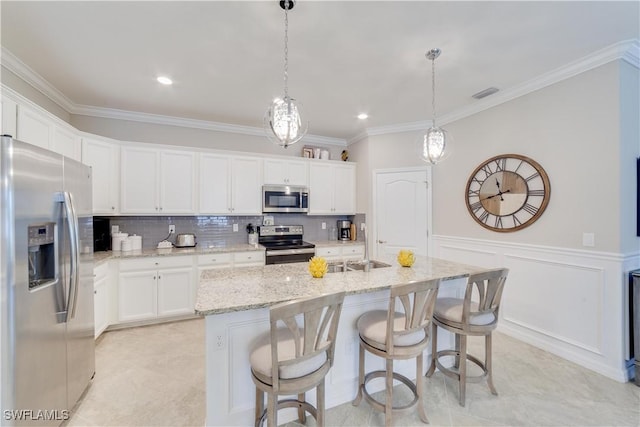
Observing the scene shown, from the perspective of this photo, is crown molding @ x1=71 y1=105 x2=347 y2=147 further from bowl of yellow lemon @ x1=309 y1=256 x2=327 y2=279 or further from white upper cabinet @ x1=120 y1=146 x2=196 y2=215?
bowl of yellow lemon @ x1=309 y1=256 x2=327 y2=279

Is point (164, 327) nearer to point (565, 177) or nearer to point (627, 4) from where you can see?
point (565, 177)

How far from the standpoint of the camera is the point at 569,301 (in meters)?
2.66

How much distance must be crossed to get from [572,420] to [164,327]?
4053mm

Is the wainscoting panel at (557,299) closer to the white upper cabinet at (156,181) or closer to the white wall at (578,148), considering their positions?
the white wall at (578,148)

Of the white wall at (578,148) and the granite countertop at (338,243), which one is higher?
the white wall at (578,148)

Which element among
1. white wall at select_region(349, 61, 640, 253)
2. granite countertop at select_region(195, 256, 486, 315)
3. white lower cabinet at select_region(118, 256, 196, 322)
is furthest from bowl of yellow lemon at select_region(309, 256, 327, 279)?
white wall at select_region(349, 61, 640, 253)

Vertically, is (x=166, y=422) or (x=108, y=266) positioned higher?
(x=108, y=266)

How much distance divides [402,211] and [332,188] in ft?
4.16

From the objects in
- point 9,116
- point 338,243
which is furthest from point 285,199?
point 9,116

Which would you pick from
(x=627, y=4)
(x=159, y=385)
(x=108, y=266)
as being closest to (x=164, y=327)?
(x=108, y=266)

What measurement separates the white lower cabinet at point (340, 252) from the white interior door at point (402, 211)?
325 millimetres

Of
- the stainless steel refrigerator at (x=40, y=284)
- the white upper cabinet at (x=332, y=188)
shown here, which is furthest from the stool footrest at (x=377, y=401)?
the white upper cabinet at (x=332, y=188)

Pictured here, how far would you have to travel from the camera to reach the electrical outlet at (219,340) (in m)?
1.61

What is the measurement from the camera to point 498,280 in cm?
201
